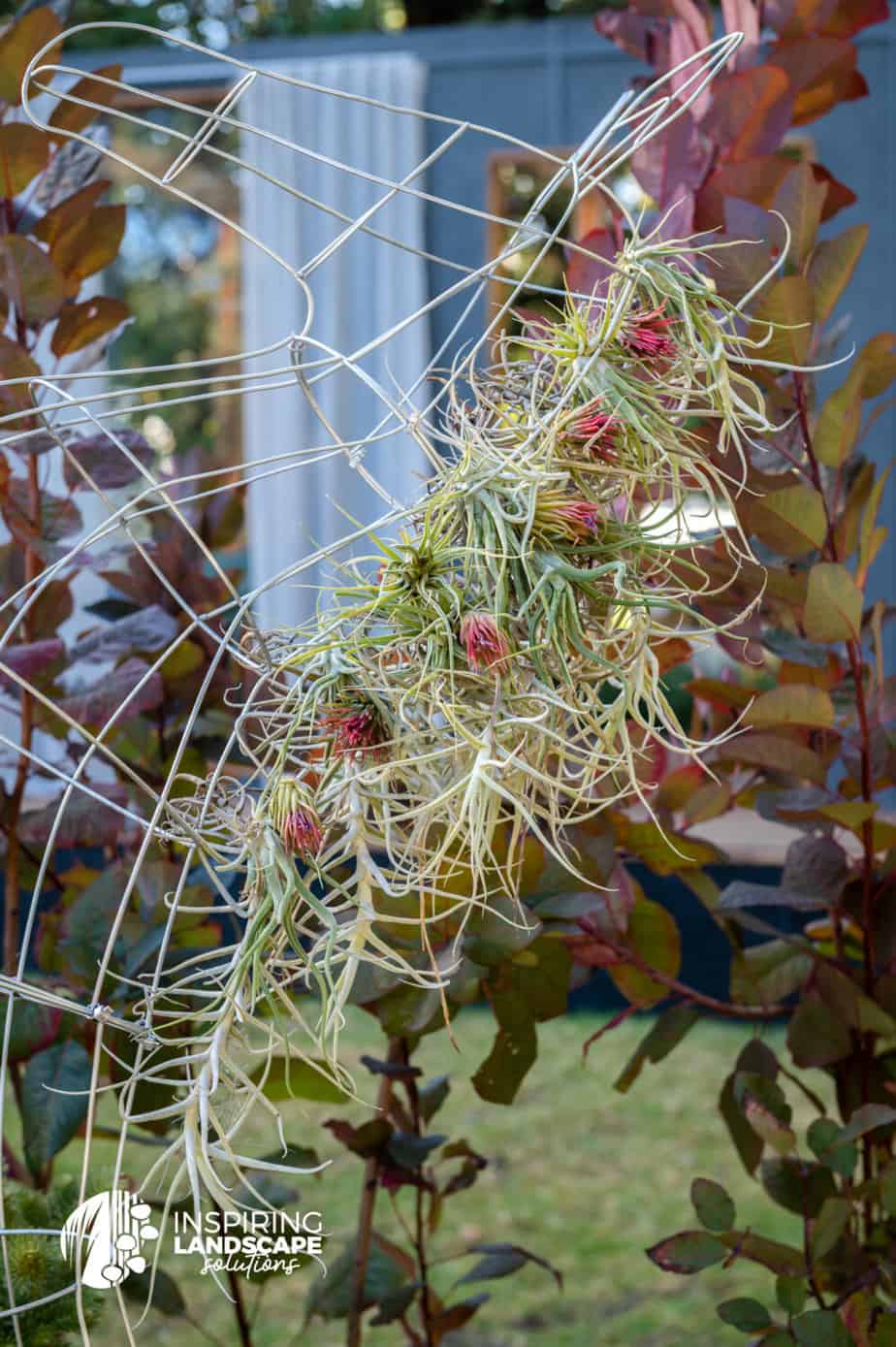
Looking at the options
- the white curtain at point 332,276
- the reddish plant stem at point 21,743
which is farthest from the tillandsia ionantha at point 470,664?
the white curtain at point 332,276

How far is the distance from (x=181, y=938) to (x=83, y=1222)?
1.58 ft

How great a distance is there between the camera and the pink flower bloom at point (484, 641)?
494 millimetres

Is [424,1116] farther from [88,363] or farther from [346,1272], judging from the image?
[88,363]

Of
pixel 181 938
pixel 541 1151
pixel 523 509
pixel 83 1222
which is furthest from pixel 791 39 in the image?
pixel 541 1151

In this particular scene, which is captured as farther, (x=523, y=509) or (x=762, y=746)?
(x=762, y=746)

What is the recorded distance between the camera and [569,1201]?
7.21ft

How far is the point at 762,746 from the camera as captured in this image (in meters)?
0.89

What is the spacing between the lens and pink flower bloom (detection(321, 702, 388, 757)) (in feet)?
1.70

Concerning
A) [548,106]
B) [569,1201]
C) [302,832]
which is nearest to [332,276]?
[548,106]

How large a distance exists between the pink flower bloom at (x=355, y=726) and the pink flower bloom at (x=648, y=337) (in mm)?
191

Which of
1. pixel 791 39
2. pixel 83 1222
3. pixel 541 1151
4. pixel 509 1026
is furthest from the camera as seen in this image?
pixel 541 1151

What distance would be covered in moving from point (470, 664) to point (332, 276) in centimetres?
354

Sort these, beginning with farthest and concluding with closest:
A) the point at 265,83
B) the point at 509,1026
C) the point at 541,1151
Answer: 1. the point at 265,83
2. the point at 541,1151
3. the point at 509,1026

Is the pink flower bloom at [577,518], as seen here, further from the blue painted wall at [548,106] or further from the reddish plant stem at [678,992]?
the blue painted wall at [548,106]
